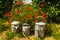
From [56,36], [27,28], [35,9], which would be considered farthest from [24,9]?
[56,36]

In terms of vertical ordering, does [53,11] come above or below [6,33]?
above

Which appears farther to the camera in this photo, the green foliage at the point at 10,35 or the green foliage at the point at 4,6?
the green foliage at the point at 4,6

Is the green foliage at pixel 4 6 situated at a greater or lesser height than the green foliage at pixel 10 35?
greater

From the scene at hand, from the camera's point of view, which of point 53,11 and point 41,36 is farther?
point 53,11

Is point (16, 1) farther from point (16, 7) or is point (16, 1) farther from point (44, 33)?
point (44, 33)

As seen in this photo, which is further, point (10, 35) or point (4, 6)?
point (4, 6)

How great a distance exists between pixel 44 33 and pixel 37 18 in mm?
585

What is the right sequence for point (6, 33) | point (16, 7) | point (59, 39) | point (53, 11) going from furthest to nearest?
point (16, 7) → point (53, 11) → point (6, 33) → point (59, 39)

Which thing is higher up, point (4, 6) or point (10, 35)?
point (4, 6)

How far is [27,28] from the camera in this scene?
24.9 ft

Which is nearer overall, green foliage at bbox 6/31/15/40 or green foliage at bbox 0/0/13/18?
green foliage at bbox 6/31/15/40

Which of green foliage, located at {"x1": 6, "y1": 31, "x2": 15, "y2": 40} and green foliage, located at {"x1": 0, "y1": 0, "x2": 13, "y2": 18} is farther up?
green foliage, located at {"x1": 0, "y1": 0, "x2": 13, "y2": 18}

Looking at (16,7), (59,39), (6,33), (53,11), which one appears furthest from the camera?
(16,7)

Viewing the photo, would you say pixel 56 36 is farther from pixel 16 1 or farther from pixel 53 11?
pixel 16 1
